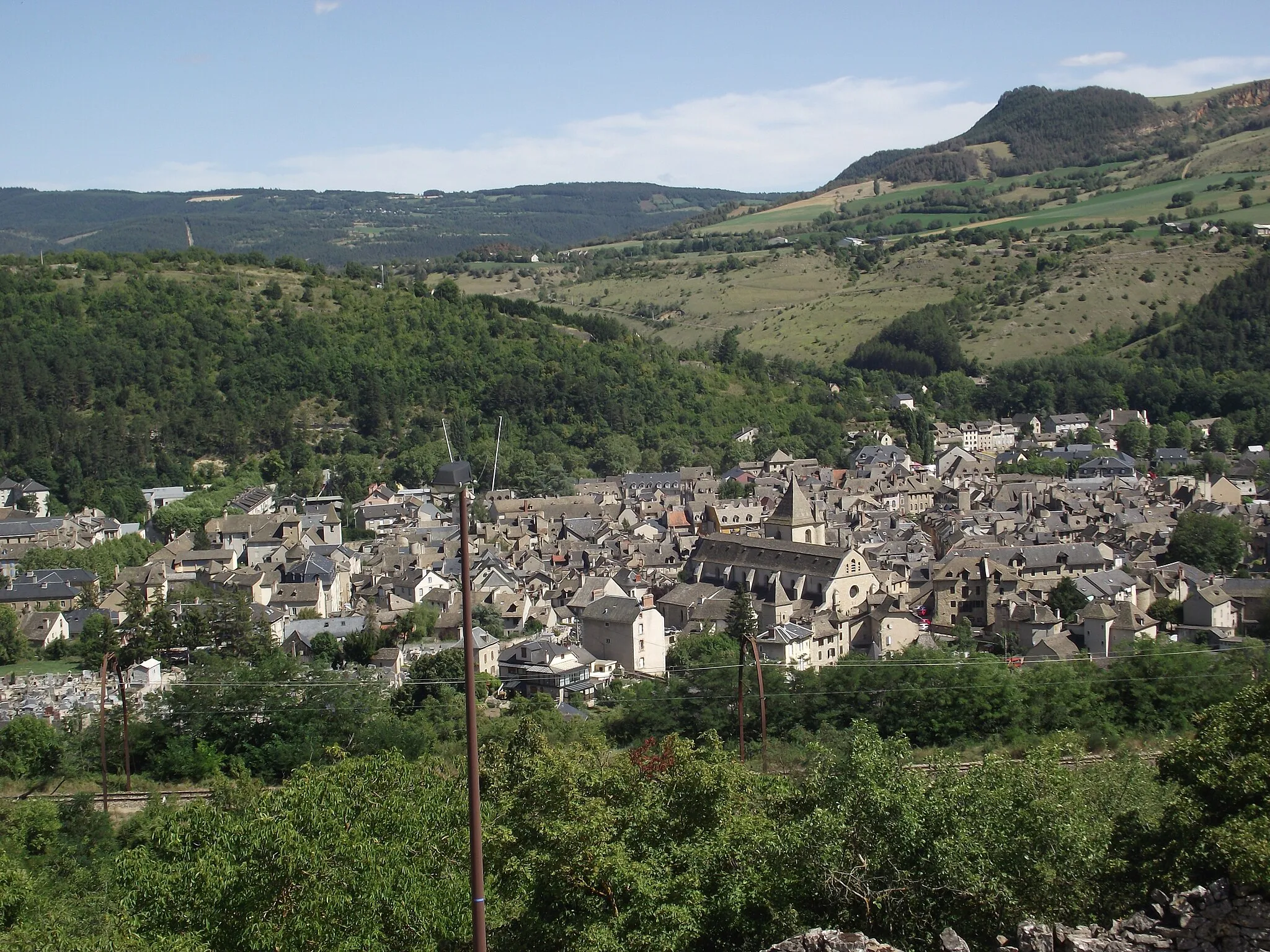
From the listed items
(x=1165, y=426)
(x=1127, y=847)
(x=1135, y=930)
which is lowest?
(x=1165, y=426)

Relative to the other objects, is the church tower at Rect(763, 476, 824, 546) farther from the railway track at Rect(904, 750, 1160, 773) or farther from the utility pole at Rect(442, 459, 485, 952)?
the utility pole at Rect(442, 459, 485, 952)

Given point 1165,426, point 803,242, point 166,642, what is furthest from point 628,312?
point 166,642

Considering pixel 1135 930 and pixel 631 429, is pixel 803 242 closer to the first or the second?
pixel 631 429

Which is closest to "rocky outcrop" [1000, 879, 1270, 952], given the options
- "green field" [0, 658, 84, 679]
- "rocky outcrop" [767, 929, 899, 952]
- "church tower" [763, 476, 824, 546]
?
"rocky outcrop" [767, 929, 899, 952]

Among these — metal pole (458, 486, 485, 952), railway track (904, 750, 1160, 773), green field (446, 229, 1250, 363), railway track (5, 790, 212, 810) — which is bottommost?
railway track (5, 790, 212, 810)

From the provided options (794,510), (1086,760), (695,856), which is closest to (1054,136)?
(794,510)

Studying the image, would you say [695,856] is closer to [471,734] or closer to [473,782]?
[473,782]
